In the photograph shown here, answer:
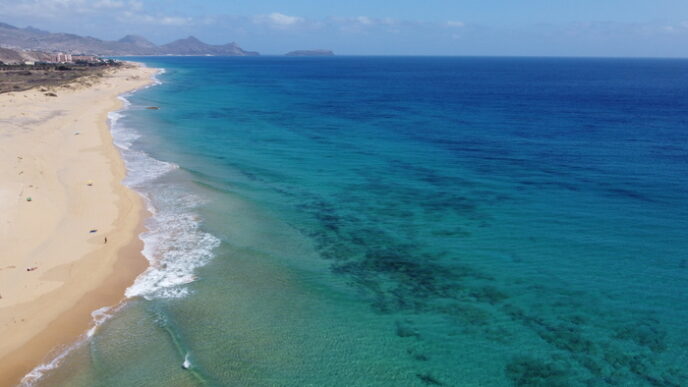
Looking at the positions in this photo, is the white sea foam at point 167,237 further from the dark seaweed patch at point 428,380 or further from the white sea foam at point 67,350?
the dark seaweed patch at point 428,380

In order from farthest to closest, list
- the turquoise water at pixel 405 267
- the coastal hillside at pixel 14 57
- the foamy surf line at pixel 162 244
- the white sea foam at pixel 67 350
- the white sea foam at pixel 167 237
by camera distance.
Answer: the coastal hillside at pixel 14 57 → the white sea foam at pixel 167 237 → the foamy surf line at pixel 162 244 → the turquoise water at pixel 405 267 → the white sea foam at pixel 67 350

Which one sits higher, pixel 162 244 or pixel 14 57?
pixel 14 57

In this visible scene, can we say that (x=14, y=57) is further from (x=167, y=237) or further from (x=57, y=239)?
(x=167, y=237)

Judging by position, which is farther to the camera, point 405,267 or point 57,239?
point 57,239

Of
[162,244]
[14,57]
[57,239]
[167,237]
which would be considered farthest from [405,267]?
[14,57]

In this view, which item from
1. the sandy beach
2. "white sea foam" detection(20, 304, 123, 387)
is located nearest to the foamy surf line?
"white sea foam" detection(20, 304, 123, 387)

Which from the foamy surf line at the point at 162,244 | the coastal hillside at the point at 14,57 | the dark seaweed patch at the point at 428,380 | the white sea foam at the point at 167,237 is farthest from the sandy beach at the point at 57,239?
the coastal hillside at the point at 14,57

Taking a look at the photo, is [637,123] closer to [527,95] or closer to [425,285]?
[527,95]
